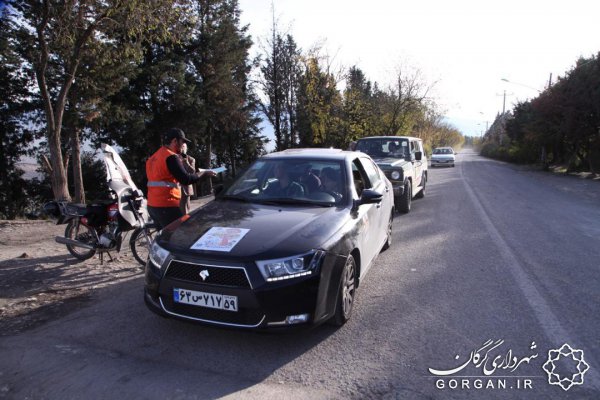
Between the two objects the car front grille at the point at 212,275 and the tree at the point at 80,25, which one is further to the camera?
the tree at the point at 80,25

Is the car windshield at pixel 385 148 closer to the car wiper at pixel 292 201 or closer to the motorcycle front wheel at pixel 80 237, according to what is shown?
the car wiper at pixel 292 201

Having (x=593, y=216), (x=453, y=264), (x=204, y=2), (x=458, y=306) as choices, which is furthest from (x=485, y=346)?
(x=204, y=2)

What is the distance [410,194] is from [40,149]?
67.3 feet

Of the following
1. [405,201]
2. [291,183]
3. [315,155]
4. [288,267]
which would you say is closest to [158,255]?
[288,267]

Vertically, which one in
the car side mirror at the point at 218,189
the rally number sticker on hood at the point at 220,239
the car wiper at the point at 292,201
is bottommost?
the rally number sticker on hood at the point at 220,239

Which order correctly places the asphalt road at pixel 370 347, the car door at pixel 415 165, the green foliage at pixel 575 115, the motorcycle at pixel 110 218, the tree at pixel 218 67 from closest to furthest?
the asphalt road at pixel 370 347 → the motorcycle at pixel 110 218 → the car door at pixel 415 165 → the green foliage at pixel 575 115 → the tree at pixel 218 67

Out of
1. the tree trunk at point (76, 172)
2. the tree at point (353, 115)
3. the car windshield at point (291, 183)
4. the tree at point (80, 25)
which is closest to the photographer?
the car windshield at point (291, 183)

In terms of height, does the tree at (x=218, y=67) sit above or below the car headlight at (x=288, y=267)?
above

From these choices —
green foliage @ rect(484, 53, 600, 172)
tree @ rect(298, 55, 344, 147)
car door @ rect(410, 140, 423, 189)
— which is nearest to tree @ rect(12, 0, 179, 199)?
car door @ rect(410, 140, 423, 189)

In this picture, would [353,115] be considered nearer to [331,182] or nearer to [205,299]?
[331,182]

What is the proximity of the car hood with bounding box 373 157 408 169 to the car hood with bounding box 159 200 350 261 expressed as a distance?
5.67 meters

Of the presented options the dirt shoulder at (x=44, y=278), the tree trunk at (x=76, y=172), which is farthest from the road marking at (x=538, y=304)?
the tree trunk at (x=76, y=172)

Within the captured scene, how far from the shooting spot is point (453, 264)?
579 cm

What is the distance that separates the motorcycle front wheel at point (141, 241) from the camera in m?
5.77
